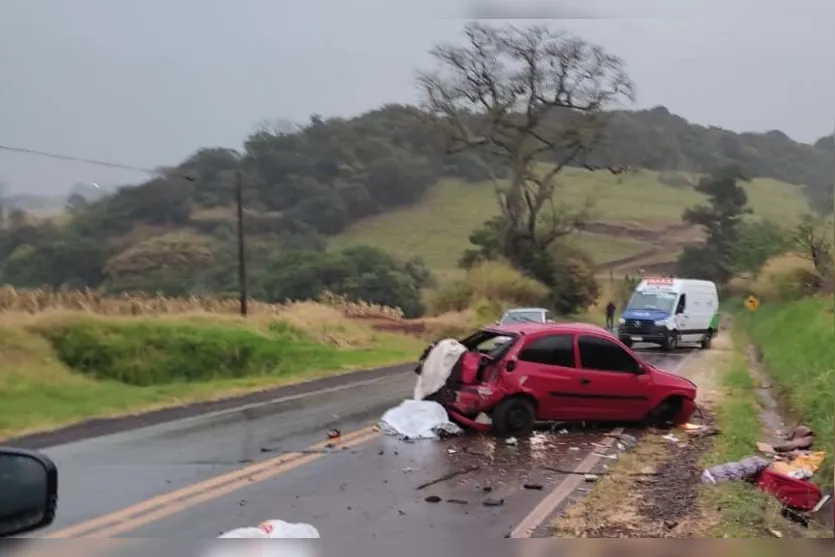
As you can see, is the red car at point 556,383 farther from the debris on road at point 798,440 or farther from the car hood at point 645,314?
the debris on road at point 798,440

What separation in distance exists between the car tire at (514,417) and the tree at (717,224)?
1278mm

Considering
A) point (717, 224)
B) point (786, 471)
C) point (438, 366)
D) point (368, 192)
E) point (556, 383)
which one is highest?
point (368, 192)

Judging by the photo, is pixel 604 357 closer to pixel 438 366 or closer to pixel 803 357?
pixel 438 366

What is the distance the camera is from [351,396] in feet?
17.1

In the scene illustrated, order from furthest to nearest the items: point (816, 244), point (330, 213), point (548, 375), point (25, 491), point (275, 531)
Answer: point (548, 375) → point (330, 213) → point (816, 244) → point (275, 531) → point (25, 491)

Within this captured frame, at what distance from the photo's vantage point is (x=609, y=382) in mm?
5312

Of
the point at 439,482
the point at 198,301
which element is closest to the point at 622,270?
the point at 439,482

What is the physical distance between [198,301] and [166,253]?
12.4 inches

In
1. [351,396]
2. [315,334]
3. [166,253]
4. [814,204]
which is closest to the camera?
[814,204]

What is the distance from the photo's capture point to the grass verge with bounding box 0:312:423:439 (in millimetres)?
4316

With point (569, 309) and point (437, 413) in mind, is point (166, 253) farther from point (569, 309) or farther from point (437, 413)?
point (569, 309)

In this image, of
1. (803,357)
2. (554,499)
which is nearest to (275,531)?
(554,499)

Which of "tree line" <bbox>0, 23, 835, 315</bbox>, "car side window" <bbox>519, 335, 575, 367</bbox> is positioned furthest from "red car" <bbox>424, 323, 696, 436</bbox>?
"tree line" <bbox>0, 23, 835, 315</bbox>

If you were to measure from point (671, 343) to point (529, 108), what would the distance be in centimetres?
152
